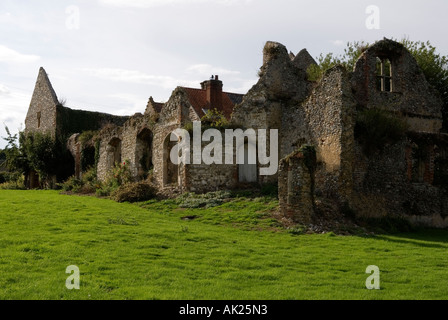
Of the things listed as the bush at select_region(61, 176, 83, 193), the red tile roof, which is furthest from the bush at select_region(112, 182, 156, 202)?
the bush at select_region(61, 176, 83, 193)

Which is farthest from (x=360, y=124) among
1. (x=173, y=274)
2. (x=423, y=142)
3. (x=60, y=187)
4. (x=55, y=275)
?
(x=60, y=187)

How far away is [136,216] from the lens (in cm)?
1645

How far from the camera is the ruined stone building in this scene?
17578 millimetres

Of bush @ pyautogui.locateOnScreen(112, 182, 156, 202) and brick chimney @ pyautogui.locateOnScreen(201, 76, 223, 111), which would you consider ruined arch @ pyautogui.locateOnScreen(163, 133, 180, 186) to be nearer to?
bush @ pyautogui.locateOnScreen(112, 182, 156, 202)

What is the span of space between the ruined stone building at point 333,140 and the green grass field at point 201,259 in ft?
8.05

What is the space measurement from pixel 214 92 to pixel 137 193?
11.3 metres

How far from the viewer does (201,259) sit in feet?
33.2

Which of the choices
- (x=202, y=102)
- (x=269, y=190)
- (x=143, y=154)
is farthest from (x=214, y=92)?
(x=269, y=190)

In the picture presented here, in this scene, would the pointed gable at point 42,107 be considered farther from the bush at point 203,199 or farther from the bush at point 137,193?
the bush at point 203,199

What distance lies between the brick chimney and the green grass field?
15.2m

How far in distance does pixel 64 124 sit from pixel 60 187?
552cm

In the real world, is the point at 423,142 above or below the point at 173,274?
above
